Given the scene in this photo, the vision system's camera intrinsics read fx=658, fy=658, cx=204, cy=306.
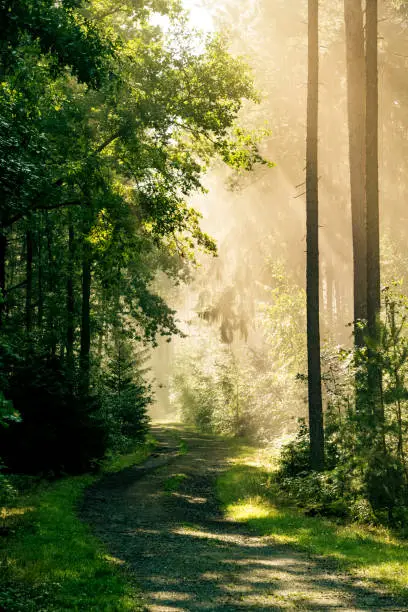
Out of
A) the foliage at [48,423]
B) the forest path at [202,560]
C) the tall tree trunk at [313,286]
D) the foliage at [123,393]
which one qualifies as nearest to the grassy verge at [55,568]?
the forest path at [202,560]

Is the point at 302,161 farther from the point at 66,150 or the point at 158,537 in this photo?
the point at 158,537

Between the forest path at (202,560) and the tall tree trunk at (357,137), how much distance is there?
A: 769 cm

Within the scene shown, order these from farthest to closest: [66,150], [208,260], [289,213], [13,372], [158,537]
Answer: [208,260], [289,213], [13,372], [66,150], [158,537]

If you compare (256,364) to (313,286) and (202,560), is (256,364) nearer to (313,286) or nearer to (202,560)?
(313,286)

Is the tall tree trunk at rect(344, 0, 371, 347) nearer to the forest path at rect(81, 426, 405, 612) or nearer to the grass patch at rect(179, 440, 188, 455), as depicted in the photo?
the forest path at rect(81, 426, 405, 612)

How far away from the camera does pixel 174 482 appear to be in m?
20.8

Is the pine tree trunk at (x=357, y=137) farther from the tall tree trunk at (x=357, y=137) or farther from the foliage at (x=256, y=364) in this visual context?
the foliage at (x=256, y=364)

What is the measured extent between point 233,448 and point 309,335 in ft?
56.1

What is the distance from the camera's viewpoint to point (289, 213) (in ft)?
121

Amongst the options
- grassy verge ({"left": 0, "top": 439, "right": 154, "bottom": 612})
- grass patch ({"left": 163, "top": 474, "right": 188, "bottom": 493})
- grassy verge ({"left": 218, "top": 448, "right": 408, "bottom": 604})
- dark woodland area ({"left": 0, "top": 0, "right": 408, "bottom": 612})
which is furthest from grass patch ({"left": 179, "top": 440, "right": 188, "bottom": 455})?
grassy verge ({"left": 0, "top": 439, "right": 154, "bottom": 612})

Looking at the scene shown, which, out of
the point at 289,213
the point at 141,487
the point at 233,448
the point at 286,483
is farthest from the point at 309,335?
the point at 289,213

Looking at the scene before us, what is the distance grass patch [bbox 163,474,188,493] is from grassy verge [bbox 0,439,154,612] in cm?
532

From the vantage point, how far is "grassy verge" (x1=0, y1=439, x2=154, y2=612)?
7.68 metres

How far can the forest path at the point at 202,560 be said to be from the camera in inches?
315
